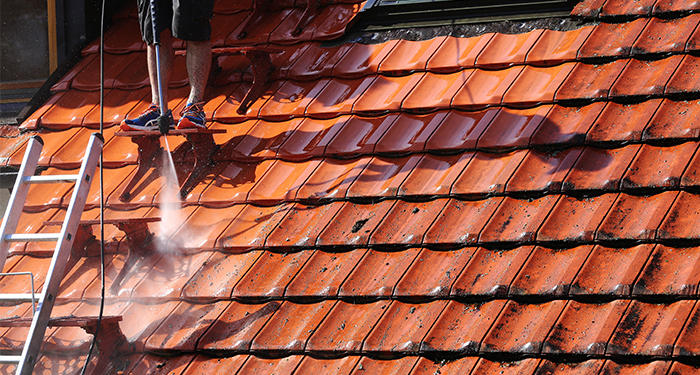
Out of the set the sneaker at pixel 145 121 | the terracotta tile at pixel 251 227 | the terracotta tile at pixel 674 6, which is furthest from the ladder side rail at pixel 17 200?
the terracotta tile at pixel 674 6

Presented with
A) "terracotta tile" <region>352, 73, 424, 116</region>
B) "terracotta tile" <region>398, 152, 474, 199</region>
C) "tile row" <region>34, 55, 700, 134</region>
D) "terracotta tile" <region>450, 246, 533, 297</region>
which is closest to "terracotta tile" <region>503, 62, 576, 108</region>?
"tile row" <region>34, 55, 700, 134</region>

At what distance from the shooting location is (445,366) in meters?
2.30

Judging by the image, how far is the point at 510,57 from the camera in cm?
343

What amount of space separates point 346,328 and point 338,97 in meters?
1.49

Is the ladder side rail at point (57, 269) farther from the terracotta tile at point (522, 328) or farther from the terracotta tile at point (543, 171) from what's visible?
the terracotta tile at point (543, 171)

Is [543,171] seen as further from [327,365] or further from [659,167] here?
[327,365]

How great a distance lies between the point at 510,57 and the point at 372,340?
1.76 meters

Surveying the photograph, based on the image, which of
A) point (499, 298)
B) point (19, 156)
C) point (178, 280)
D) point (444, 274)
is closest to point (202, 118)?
point (178, 280)

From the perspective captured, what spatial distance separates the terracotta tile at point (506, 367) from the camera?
219cm

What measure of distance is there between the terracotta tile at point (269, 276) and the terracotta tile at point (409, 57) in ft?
4.16

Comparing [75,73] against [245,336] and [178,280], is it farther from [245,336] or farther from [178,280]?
[245,336]

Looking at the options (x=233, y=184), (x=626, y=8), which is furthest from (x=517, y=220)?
(x=626, y=8)

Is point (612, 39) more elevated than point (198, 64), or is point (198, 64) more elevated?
point (198, 64)

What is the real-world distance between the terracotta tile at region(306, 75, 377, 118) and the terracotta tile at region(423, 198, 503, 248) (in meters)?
0.96
